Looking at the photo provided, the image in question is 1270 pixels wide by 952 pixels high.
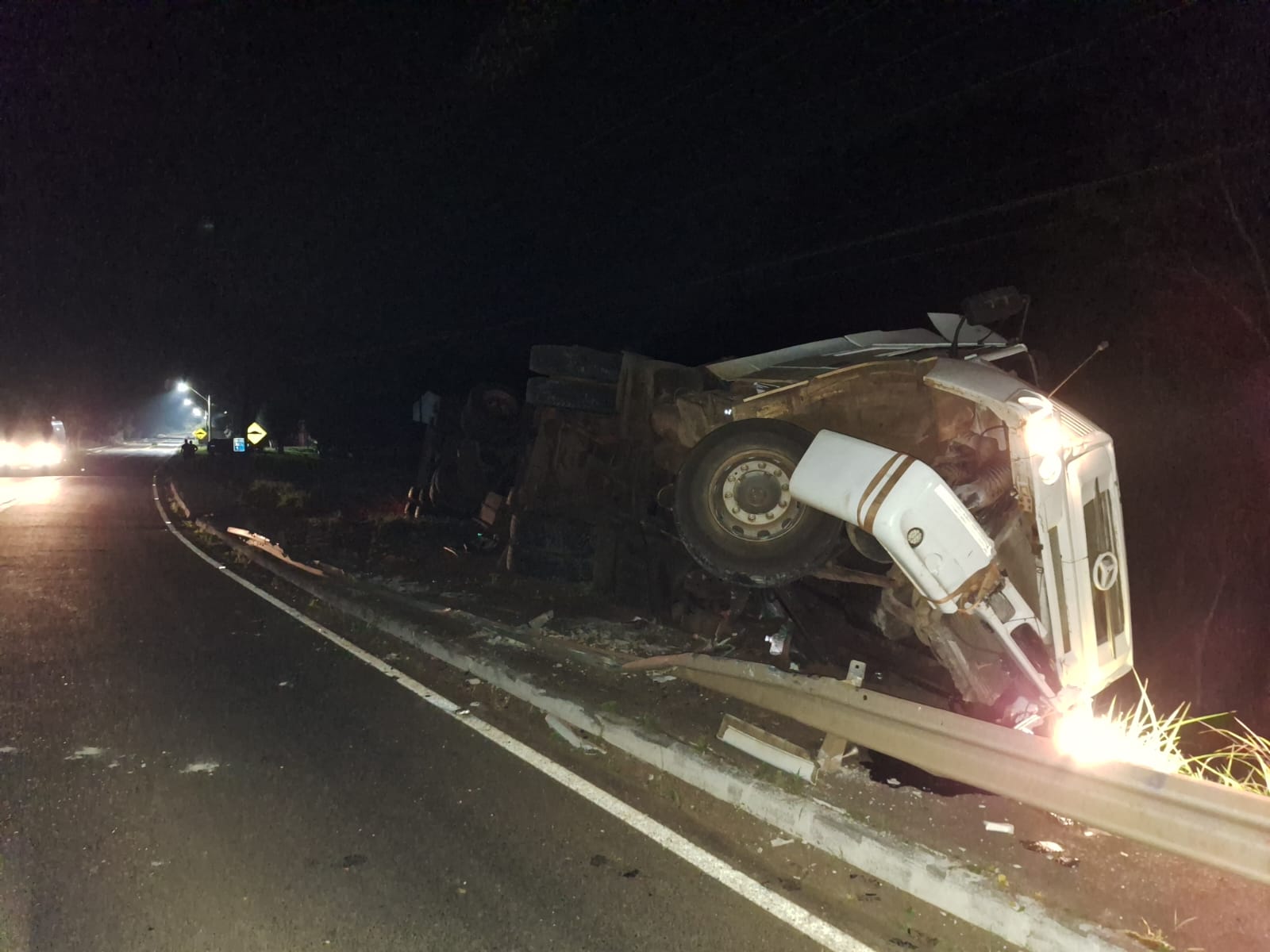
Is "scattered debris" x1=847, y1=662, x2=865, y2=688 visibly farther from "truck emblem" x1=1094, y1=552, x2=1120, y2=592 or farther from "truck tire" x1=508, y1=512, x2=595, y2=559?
"truck tire" x1=508, y1=512, x2=595, y2=559

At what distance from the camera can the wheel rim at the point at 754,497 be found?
5.91 m

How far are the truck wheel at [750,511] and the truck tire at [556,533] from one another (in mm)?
2459

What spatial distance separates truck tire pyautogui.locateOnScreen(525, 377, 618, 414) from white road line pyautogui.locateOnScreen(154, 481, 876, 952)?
2.69 meters

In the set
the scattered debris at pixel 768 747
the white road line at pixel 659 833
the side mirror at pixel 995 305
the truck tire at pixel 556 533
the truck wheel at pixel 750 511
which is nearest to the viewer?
the white road line at pixel 659 833

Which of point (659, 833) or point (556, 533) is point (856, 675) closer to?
point (659, 833)

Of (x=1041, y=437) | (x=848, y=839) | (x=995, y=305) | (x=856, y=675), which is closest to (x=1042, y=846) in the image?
(x=848, y=839)

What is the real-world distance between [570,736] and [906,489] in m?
2.50

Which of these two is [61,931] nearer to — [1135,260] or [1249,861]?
[1249,861]

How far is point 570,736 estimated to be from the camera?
5254 millimetres

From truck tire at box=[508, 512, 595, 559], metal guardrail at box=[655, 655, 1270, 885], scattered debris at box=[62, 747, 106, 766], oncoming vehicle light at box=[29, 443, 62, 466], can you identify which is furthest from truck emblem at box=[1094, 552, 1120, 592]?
oncoming vehicle light at box=[29, 443, 62, 466]

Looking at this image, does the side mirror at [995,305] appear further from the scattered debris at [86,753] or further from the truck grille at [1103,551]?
the scattered debris at [86,753]

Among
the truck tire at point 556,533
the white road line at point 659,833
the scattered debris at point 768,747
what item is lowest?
the white road line at point 659,833

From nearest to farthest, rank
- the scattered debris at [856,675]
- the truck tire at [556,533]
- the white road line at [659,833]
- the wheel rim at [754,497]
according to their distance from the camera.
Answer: the white road line at [659,833]
the scattered debris at [856,675]
the wheel rim at [754,497]
the truck tire at [556,533]

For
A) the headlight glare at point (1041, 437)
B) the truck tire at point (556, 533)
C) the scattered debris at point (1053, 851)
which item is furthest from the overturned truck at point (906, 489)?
the scattered debris at point (1053, 851)
